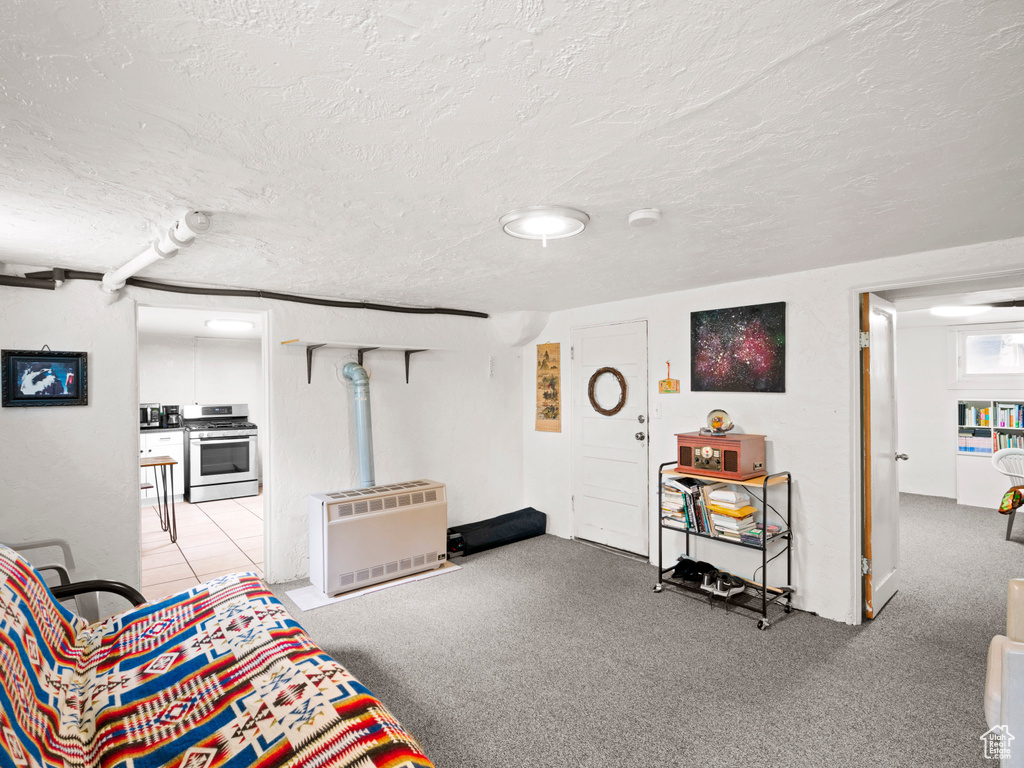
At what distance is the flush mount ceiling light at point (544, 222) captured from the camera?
204cm

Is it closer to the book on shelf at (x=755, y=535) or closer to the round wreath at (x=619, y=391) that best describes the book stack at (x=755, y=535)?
the book on shelf at (x=755, y=535)

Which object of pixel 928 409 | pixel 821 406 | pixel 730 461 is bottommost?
pixel 730 461

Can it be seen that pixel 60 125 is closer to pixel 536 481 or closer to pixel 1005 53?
pixel 1005 53

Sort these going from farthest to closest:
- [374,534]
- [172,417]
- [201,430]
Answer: [172,417] → [201,430] → [374,534]

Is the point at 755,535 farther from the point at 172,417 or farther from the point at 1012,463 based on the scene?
the point at 172,417

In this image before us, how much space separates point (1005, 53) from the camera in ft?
3.60

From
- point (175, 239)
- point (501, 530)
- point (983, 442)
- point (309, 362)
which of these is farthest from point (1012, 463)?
point (175, 239)

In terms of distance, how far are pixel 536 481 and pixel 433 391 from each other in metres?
1.36

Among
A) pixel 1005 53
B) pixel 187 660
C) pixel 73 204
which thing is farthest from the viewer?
pixel 73 204

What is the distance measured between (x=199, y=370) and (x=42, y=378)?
4.24 metres

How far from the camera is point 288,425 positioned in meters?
3.80

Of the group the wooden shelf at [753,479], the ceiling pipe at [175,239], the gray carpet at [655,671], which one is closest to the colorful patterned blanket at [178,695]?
the gray carpet at [655,671]

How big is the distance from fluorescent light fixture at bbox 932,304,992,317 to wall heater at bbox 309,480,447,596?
5215 millimetres

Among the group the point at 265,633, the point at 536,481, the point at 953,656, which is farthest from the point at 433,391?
the point at 953,656
